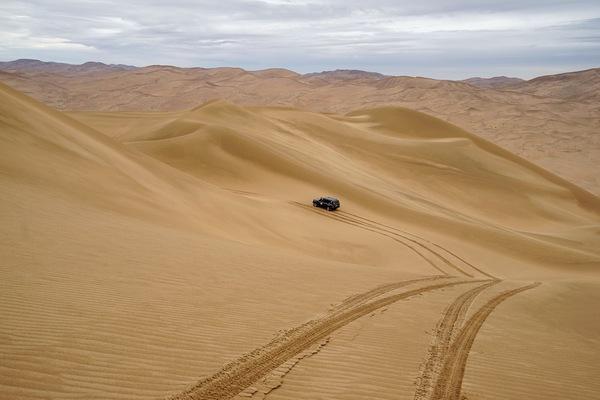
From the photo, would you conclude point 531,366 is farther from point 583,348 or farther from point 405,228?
point 405,228

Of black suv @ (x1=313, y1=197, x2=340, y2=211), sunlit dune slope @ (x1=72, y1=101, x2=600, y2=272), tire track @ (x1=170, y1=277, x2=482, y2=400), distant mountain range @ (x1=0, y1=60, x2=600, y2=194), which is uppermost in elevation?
distant mountain range @ (x1=0, y1=60, x2=600, y2=194)

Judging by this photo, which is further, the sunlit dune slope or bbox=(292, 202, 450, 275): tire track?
the sunlit dune slope

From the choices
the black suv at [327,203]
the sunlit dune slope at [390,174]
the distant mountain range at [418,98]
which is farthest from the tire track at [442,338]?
the distant mountain range at [418,98]

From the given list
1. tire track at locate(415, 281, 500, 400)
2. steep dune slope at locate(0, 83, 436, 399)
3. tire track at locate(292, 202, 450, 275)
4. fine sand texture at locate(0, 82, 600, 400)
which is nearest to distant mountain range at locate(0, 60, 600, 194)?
tire track at locate(292, 202, 450, 275)

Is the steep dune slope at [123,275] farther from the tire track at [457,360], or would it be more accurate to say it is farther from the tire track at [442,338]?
the tire track at [457,360]

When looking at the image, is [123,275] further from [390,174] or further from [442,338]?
[390,174]

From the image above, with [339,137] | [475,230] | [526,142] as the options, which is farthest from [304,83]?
[475,230]

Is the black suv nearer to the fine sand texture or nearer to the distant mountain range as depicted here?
the fine sand texture
